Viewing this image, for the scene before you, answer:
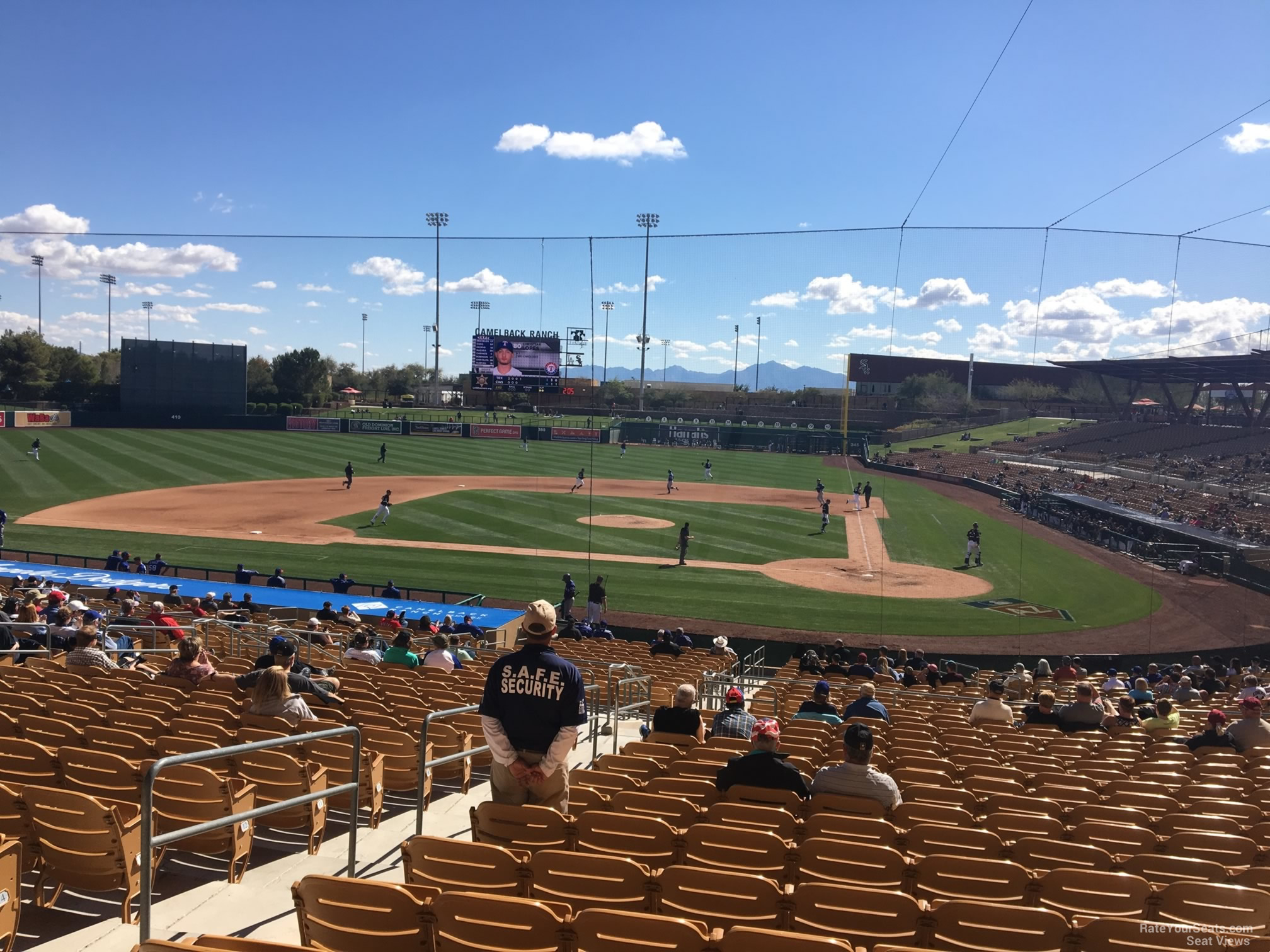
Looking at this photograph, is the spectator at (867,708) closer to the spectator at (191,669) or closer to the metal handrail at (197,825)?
the metal handrail at (197,825)

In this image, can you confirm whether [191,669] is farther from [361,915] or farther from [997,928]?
[997,928]

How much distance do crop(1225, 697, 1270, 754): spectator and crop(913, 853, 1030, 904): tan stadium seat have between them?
22.0ft

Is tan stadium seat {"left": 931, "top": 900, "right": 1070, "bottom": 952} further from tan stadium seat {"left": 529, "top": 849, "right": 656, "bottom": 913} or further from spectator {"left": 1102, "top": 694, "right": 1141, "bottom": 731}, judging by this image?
spectator {"left": 1102, "top": 694, "right": 1141, "bottom": 731}

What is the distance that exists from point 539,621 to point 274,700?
126 inches

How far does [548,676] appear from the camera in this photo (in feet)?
16.3

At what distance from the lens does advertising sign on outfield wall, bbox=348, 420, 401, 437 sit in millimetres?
69188

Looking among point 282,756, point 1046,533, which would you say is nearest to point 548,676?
point 282,756

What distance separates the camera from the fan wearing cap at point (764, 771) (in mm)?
5922

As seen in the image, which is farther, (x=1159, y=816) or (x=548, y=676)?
(x=1159, y=816)

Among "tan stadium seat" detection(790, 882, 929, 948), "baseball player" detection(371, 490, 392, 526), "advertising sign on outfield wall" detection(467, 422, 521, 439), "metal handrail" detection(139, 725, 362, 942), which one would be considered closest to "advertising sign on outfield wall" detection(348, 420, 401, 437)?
"advertising sign on outfield wall" detection(467, 422, 521, 439)

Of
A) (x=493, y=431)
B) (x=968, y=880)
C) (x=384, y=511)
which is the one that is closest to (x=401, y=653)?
(x=968, y=880)

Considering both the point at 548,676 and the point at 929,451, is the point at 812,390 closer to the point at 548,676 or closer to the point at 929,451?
the point at 929,451

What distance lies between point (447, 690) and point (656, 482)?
133 ft

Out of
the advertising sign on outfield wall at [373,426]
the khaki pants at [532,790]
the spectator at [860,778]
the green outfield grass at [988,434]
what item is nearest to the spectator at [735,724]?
the spectator at [860,778]
